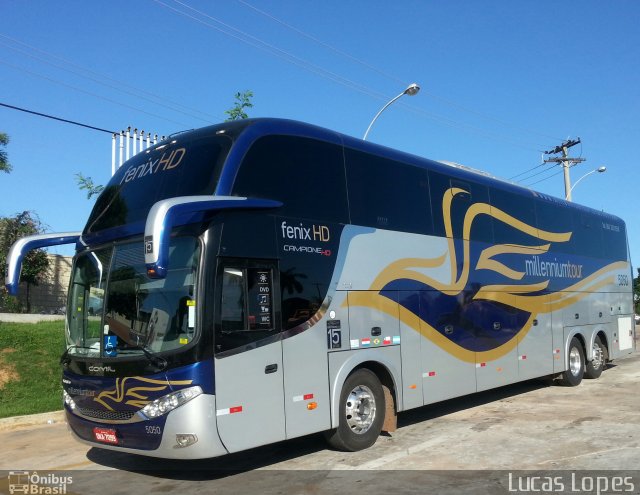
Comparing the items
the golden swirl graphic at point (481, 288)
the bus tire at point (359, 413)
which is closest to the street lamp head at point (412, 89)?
the golden swirl graphic at point (481, 288)

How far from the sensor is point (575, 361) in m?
13.9

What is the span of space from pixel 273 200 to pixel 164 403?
263 centimetres

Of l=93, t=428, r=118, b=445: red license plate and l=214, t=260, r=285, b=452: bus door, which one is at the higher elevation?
l=214, t=260, r=285, b=452: bus door

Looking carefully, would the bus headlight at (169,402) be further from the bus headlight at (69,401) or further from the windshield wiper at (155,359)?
the bus headlight at (69,401)

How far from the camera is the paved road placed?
6.55 m

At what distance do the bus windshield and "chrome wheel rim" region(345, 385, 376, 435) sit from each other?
106 inches

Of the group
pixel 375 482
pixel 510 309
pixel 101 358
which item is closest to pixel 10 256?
pixel 101 358

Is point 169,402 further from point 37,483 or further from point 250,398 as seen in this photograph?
point 37,483

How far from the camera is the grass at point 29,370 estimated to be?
1142cm

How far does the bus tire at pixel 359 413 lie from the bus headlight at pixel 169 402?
2318 mm

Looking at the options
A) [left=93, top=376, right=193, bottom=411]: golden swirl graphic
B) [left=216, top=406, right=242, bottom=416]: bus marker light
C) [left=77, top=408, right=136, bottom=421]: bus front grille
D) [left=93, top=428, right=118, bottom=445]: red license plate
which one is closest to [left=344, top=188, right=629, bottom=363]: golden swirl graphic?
[left=216, top=406, right=242, bottom=416]: bus marker light

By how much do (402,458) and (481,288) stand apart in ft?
13.8

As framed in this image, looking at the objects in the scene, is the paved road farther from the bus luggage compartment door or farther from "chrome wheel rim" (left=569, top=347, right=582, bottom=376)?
"chrome wheel rim" (left=569, top=347, right=582, bottom=376)

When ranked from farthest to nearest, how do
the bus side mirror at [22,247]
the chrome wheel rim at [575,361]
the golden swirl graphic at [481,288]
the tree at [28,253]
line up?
the tree at [28,253] → the chrome wheel rim at [575,361] → the golden swirl graphic at [481,288] → the bus side mirror at [22,247]
